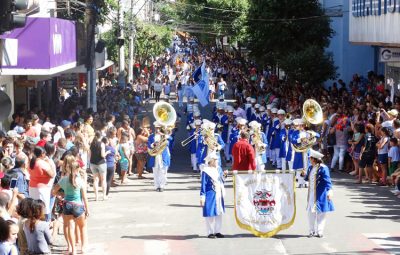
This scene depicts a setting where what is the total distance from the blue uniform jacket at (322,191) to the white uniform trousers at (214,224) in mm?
1612

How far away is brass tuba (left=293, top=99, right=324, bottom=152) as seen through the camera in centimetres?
2266

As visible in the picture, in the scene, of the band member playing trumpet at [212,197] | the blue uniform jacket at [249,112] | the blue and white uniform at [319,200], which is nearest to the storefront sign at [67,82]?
the blue uniform jacket at [249,112]

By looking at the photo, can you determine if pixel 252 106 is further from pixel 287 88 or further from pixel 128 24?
pixel 128 24

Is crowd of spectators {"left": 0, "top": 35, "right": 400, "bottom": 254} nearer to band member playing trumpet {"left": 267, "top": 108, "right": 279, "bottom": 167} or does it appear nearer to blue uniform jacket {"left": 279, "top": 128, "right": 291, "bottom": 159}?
band member playing trumpet {"left": 267, "top": 108, "right": 279, "bottom": 167}

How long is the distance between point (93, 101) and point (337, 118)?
803cm

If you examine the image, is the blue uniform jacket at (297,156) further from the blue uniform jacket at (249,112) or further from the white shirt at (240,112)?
the blue uniform jacket at (249,112)

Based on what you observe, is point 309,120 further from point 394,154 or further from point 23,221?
point 23,221

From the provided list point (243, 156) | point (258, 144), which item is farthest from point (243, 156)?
point (258, 144)

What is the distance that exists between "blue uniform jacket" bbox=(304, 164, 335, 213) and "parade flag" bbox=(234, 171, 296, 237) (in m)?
0.47

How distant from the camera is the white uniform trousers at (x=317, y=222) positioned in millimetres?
16047

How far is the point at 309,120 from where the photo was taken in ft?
76.6

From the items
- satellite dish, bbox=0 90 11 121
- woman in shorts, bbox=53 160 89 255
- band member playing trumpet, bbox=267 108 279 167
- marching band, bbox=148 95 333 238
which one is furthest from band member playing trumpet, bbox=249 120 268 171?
satellite dish, bbox=0 90 11 121

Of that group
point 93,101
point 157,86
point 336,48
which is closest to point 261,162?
point 93,101

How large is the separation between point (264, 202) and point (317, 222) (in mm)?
920
